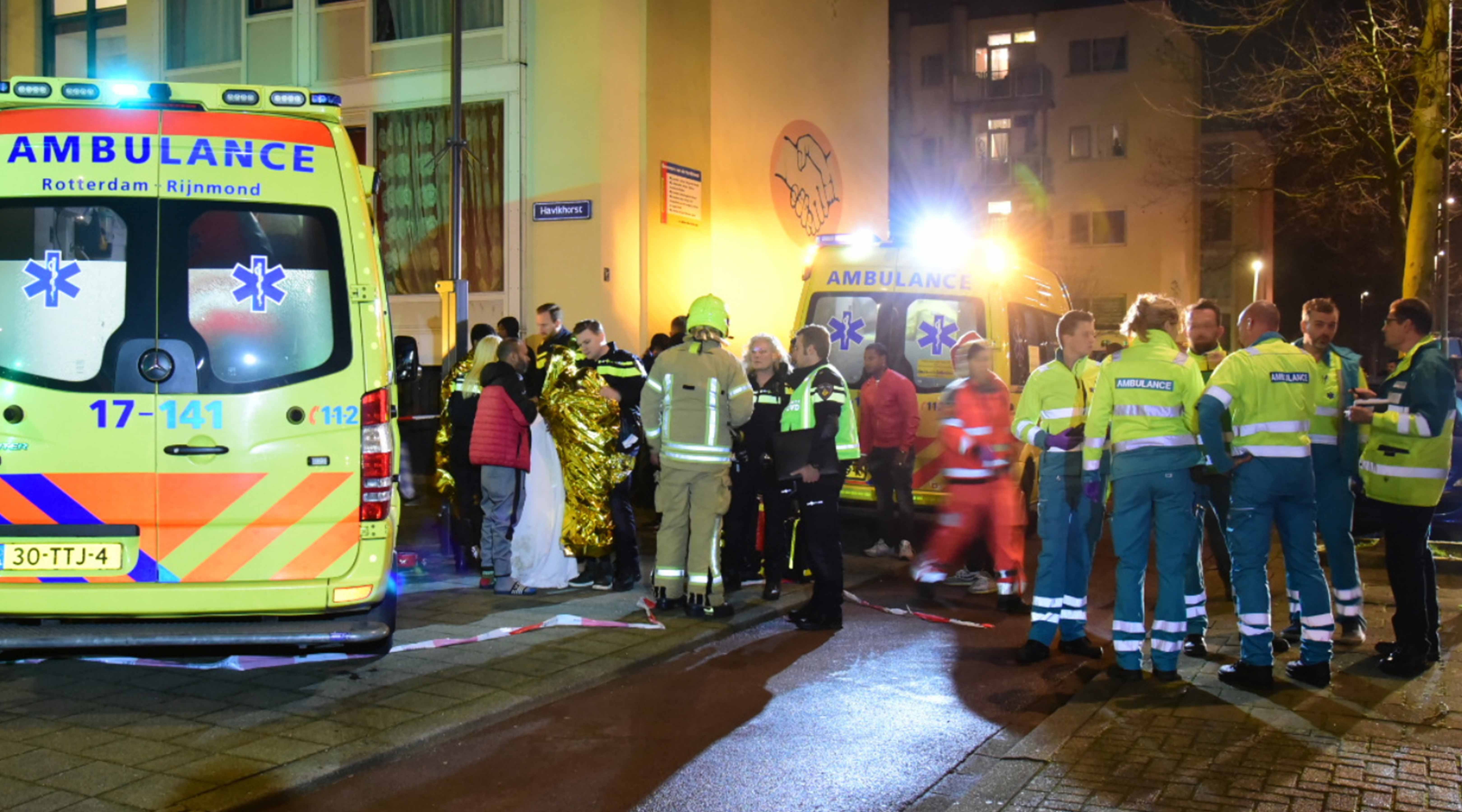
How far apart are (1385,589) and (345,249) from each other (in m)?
7.32

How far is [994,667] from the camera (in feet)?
22.5

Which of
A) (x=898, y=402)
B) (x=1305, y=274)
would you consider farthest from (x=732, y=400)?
(x=1305, y=274)

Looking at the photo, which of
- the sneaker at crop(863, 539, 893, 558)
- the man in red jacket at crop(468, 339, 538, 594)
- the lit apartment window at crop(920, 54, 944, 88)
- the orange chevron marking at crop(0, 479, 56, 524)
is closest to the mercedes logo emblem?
the orange chevron marking at crop(0, 479, 56, 524)

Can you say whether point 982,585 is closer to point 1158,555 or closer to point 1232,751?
point 1158,555

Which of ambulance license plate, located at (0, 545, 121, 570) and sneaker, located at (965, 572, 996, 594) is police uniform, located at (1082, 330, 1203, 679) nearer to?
sneaker, located at (965, 572, 996, 594)

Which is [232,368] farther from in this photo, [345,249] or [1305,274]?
[1305,274]

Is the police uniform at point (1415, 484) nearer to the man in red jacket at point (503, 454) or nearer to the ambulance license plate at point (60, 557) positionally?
the man in red jacket at point (503, 454)

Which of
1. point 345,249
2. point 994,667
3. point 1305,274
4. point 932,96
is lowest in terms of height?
point 994,667

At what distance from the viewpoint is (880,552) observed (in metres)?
10.7

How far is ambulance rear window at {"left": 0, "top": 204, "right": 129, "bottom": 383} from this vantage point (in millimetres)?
5266

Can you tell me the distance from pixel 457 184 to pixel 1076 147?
133 feet

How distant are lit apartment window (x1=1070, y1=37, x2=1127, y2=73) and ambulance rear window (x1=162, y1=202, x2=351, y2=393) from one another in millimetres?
46637

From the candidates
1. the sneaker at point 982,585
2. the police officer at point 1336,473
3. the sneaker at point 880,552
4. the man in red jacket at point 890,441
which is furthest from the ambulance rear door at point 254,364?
the sneaker at point 880,552

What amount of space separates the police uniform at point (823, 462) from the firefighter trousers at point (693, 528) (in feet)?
1.52
